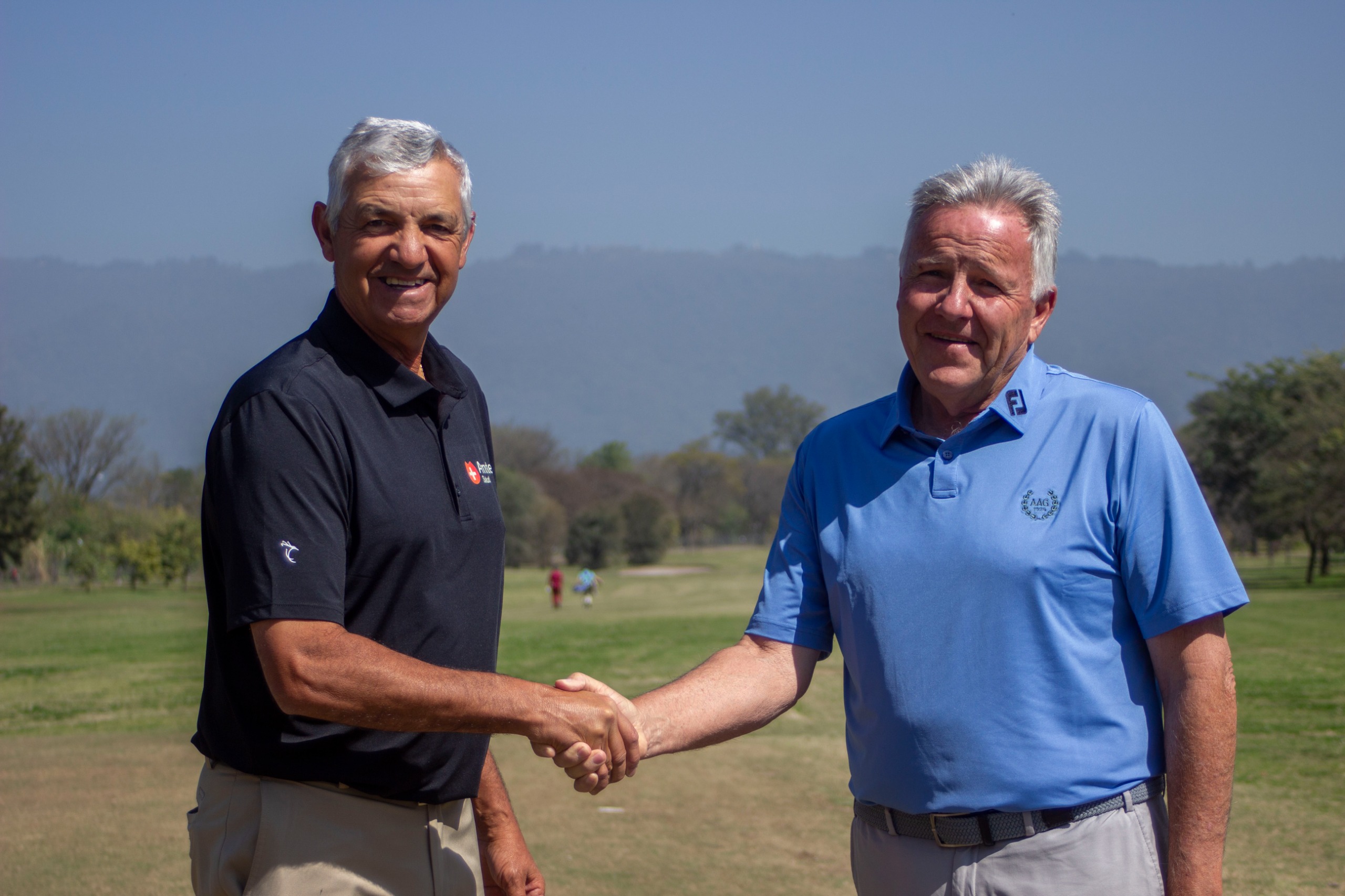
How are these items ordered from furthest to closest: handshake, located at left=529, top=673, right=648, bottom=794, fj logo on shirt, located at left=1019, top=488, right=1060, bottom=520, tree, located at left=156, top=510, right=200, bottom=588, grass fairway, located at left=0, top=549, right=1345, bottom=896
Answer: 1. tree, located at left=156, top=510, right=200, bottom=588
2. grass fairway, located at left=0, top=549, right=1345, bottom=896
3. handshake, located at left=529, top=673, right=648, bottom=794
4. fj logo on shirt, located at left=1019, top=488, right=1060, bottom=520

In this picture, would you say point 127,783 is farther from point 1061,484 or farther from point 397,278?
point 1061,484

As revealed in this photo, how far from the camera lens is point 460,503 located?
3133 millimetres

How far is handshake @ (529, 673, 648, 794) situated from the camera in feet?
10.9

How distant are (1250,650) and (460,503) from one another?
18.6m

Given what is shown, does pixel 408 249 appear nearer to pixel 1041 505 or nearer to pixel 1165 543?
pixel 1041 505

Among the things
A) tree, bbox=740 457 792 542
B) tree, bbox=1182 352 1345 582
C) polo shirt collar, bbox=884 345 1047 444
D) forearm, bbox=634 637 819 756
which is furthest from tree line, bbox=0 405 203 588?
tree, bbox=740 457 792 542

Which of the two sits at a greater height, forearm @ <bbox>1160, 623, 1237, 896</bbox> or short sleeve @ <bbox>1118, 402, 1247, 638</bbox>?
short sleeve @ <bbox>1118, 402, 1247, 638</bbox>

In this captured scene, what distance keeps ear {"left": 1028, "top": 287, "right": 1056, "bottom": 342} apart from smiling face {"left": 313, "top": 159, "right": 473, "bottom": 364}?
1.53 meters

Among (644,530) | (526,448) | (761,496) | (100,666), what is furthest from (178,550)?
(761,496)

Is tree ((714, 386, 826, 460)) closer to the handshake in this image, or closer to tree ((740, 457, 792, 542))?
tree ((740, 457, 792, 542))

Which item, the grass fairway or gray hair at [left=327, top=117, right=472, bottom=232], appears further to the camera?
the grass fairway

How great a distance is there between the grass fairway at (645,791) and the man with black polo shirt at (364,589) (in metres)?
3.53

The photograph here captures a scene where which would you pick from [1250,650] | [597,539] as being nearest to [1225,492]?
[597,539]

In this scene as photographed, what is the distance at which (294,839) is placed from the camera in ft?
9.61
